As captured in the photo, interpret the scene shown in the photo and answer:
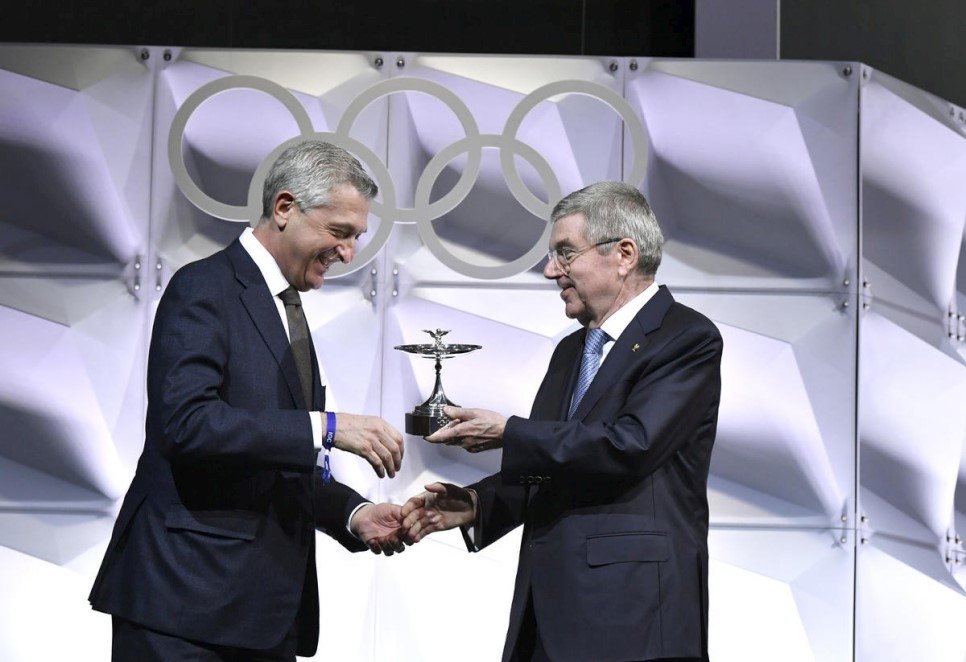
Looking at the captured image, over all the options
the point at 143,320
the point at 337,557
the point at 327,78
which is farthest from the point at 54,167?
the point at 337,557

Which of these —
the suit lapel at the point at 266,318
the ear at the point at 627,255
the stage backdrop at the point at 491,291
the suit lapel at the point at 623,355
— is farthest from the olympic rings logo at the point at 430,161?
the suit lapel at the point at 266,318

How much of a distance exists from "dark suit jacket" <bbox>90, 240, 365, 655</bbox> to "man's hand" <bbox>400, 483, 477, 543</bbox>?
55cm

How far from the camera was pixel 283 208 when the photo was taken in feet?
10.00

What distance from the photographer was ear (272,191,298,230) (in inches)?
120

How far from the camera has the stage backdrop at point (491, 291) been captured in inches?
188

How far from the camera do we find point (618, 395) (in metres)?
3.05

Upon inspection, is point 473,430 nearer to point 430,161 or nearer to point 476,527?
point 476,527

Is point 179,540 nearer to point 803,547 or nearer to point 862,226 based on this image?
point 803,547

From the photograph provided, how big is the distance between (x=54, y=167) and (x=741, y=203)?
9.22 ft

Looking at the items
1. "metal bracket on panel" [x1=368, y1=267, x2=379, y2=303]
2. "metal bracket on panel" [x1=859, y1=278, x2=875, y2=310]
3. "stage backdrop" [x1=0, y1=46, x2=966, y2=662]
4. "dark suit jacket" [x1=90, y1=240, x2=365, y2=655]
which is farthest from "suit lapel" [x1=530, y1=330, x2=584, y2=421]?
"metal bracket on panel" [x1=859, y1=278, x2=875, y2=310]

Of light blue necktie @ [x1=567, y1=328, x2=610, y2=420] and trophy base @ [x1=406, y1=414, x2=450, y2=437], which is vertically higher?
light blue necktie @ [x1=567, y1=328, x2=610, y2=420]

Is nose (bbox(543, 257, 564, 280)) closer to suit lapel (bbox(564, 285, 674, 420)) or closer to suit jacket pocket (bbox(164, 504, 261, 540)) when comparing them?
suit lapel (bbox(564, 285, 674, 420))

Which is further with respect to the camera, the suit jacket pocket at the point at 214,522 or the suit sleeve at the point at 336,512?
the suit sleeve at the point at 336,512

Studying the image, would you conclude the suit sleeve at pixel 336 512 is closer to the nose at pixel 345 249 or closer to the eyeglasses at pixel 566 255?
the nose at pixel 345 249
